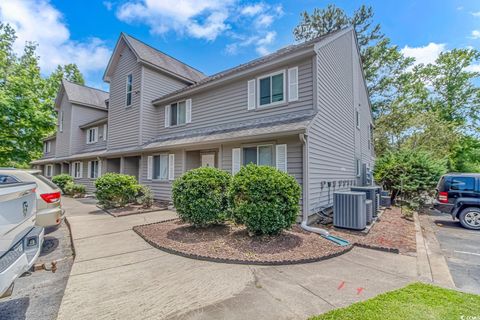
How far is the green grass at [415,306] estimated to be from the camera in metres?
2.66

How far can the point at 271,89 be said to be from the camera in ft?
28.6

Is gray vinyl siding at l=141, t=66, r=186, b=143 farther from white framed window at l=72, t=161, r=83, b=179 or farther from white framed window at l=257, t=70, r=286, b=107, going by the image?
white framed window at l=72, t=161, r=83, b=179

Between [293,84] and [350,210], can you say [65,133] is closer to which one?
[293,84]

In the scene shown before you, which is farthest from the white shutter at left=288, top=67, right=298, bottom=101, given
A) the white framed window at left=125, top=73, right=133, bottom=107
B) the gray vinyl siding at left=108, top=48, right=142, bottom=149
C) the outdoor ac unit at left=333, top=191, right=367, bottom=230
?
the white framed window at left=125, top=73, right=133, bottom=107

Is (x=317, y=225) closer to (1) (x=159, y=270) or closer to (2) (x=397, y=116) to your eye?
(1) (x=159, y=270)

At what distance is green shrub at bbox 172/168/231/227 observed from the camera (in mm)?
6035

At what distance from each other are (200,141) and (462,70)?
3406 cm

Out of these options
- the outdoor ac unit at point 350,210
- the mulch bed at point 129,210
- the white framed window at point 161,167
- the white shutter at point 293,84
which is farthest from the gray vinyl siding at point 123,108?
the outdoor ac unit at point 350,210

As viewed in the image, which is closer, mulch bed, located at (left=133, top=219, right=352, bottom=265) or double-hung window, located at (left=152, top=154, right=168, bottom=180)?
mulch bed, located at (left=133, top=219, right=352, bottom=265)

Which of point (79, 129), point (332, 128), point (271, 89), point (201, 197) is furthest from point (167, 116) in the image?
point (79, 129)

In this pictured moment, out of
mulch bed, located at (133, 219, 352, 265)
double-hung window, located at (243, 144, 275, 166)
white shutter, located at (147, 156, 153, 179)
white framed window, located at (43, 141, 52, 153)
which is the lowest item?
mulch bed, located at (133, 219, 352, 265)

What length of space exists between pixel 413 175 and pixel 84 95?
25.9 meters

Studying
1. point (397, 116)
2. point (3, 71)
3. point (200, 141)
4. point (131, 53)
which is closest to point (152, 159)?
point (200, 141)

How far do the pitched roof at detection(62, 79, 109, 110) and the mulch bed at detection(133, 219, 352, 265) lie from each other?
60.2 feet
